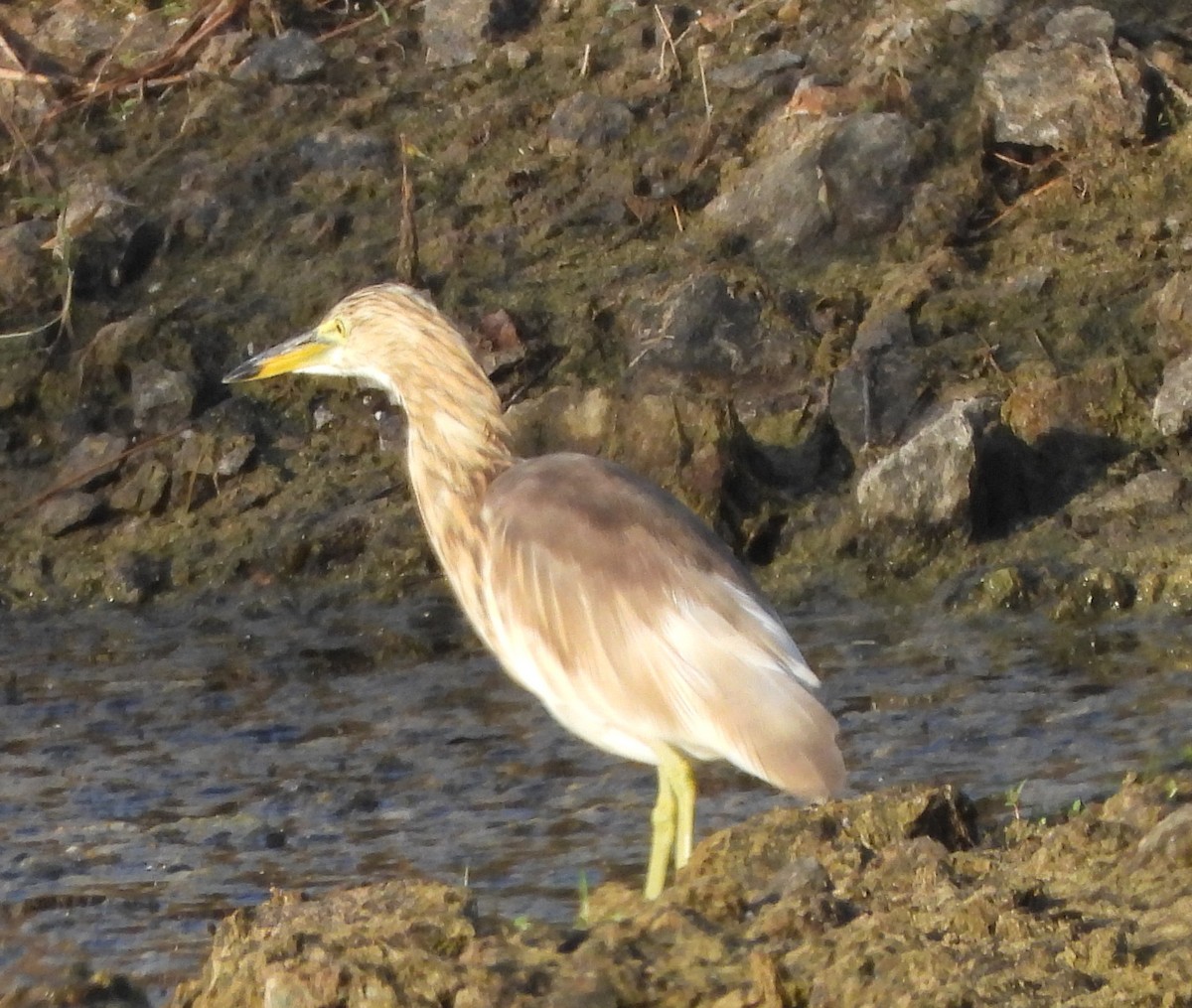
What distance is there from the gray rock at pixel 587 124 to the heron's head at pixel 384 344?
2.46m

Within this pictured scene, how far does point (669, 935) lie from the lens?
11.6 feet

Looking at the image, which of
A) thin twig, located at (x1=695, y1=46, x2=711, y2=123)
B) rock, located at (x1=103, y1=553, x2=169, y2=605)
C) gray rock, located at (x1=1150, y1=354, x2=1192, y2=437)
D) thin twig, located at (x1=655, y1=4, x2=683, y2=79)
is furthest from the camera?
thin twig, located at (x1=655, y1=4, x2=683, y2=79)

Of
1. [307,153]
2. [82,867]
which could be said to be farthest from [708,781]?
[307,153]

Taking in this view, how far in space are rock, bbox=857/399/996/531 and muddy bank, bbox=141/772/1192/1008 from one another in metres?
2.41

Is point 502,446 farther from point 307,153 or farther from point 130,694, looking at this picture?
point 307,153

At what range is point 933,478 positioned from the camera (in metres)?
6.44

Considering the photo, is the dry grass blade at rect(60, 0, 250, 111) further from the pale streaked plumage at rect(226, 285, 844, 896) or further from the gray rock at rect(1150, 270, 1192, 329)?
the pale streaked plumage at rect(226, 285, 844, 896)

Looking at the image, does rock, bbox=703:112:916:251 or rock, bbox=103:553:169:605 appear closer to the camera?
rock, bbox=103:553:169:605

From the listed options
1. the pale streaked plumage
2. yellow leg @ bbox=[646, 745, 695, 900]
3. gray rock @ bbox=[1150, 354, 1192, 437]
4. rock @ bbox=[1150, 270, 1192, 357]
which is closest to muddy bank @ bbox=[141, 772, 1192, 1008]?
the pale streaked plumage

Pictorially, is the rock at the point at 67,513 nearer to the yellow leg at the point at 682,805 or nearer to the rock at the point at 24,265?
the rock at the point at 24,265

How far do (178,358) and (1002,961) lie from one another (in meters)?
4.86

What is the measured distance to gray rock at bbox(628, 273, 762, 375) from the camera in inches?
282

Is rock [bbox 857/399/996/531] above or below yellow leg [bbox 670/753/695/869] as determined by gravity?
above

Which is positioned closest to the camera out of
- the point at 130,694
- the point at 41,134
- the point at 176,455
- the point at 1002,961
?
the point at 1002,961
